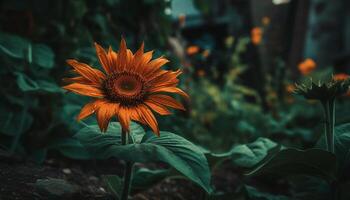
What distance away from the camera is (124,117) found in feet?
4.07

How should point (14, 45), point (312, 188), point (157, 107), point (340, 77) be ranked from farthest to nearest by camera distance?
point (340, 77) < point (14, 45) < point (312, 188) < point (157, 107)

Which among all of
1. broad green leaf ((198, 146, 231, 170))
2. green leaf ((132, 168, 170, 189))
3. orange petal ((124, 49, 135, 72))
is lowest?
green leaf ((132, 168, 170, 189))

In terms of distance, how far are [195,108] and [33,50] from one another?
2.30m

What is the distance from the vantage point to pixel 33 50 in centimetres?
213

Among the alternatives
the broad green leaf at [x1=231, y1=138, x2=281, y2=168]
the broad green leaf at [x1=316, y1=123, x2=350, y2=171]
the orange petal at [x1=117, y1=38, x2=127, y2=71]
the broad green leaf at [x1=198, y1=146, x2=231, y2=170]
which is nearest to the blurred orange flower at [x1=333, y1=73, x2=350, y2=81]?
the broad green leaf at [x1=316, y1=123, x2=350, y2=171]

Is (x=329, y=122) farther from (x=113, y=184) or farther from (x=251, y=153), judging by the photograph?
(x=113, y=184)

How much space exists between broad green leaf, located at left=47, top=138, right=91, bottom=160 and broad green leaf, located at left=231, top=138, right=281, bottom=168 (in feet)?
2.36

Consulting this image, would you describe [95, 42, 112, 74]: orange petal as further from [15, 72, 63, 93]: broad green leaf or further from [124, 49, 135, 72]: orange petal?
[15, 72, 63, 93]: broad green leaf

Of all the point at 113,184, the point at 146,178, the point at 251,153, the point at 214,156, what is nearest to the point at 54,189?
the point at 113,184

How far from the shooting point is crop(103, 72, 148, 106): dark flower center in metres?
1.32

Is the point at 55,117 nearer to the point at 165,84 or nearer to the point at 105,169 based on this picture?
the point at 105,169

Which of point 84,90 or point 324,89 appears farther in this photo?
point 324,89

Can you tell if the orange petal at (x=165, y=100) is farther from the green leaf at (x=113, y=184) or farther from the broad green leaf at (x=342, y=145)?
the broad green leaf at (x=342, y=145)

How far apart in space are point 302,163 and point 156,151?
0.49m
